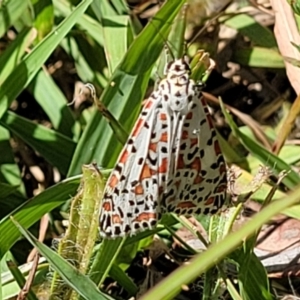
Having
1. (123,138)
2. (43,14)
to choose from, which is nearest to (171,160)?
(123,138)

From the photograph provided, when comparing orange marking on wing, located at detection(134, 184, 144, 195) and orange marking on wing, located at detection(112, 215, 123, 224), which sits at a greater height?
orange marking on wing, located at detection(134, 184, 144, 195)

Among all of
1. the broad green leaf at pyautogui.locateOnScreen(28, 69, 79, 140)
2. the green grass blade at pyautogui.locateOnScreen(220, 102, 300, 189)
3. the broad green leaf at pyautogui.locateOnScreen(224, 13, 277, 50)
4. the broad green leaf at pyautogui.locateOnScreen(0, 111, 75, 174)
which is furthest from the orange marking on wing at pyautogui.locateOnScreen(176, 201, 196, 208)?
the broad green leaf at pyautogui.locateOnScreen(224, 13, 277, 50)

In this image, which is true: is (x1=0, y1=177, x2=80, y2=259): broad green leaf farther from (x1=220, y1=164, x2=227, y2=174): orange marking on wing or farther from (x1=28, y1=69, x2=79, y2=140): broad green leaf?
(x1=28, y1=69, x2=79, y2=140): broad green leaf

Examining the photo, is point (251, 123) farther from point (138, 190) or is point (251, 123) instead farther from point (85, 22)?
point (138, 190)

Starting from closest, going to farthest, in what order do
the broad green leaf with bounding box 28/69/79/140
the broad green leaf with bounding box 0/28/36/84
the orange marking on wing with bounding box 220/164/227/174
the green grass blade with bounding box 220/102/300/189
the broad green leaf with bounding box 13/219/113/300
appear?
the broad green leaf with bounding box 13/219/113/300
the orange marking on wing with bounding box 220/164/227/174
the green grass blade with bounding box 220/102/300/189
the broad green leaf with bounding box 0/28/36/84
the broad green leaf with bounding box 28/69/79/140

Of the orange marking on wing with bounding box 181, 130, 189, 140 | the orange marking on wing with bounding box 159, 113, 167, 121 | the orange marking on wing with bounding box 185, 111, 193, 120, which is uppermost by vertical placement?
the orange marking on wing with bounding box 159, 113, 167, 121
